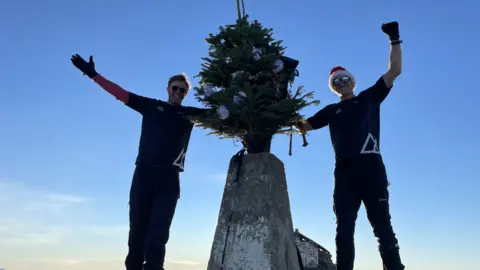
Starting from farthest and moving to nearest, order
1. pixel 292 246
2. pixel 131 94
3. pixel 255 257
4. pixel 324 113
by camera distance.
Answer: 1. pixel 131 94
2. pixel 324 113
3. pixel 292 246
4. pixel 255 257

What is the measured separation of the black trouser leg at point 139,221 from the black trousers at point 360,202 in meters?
2.26

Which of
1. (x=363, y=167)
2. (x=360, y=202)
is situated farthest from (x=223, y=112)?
(x=360, y=202)

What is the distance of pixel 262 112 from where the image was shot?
5496mm

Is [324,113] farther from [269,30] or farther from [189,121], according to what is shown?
[189,121]

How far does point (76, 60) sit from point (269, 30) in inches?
101

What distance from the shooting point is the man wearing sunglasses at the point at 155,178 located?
5.46 m

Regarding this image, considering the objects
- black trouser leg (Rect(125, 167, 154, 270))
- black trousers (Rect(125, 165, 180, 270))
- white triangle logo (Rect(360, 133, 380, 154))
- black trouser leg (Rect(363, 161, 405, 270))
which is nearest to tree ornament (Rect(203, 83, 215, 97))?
black trousers (Rect(125, 165, 180, 270))

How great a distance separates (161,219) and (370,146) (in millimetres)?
2570

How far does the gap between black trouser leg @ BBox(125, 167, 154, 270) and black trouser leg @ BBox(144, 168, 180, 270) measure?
0.12 meters

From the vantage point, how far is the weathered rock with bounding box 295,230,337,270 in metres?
13.2

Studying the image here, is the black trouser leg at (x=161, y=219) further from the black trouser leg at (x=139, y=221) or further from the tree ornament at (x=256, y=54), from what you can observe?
the tree ornament at (x=256, y=54)

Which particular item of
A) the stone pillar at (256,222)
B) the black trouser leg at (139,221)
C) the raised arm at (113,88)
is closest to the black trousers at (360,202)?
the stone pillar at (256,222)

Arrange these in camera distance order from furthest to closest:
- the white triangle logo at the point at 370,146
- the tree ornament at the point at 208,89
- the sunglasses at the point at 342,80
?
the sunglasses at the point at 342,80, the tree ornament at the point at 208,89, the white triangle logo at the point at 370,146

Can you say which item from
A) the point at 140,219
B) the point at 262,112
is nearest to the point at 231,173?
the point at 262,112
